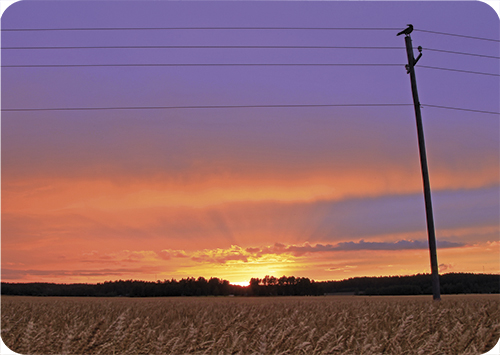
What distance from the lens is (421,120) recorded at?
645 inches

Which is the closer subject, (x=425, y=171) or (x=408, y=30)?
(x=425, y=171)

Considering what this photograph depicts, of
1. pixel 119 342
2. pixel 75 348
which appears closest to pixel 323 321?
pixel 119 342

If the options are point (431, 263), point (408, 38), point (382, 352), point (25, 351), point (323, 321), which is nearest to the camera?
point (25, 351)

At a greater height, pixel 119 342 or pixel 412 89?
pixel 412 89

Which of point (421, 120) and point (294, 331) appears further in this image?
point (421, 120)

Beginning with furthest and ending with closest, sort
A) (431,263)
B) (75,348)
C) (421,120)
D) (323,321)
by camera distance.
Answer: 1. (421,120)
2. (431,263)
3. (323,321)
4. (75,348)

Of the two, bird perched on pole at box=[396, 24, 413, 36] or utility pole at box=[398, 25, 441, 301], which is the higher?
bird perched on pole at box=[396, 24, 413, 36]

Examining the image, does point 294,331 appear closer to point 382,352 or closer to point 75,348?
point 382,352

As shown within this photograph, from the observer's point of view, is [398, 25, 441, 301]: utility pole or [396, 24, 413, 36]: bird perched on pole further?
[396, 24, 413, 36]: bird perched on pole

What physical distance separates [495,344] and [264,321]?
418 centimetres

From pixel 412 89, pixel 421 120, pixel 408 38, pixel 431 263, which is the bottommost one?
pixel 431 263

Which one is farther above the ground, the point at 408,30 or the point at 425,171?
the point at 408,30

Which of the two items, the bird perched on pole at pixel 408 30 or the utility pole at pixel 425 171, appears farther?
the bird perched on pole at pixel 408 30

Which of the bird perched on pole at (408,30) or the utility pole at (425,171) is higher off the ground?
the bird perched on pole at (408,30)
